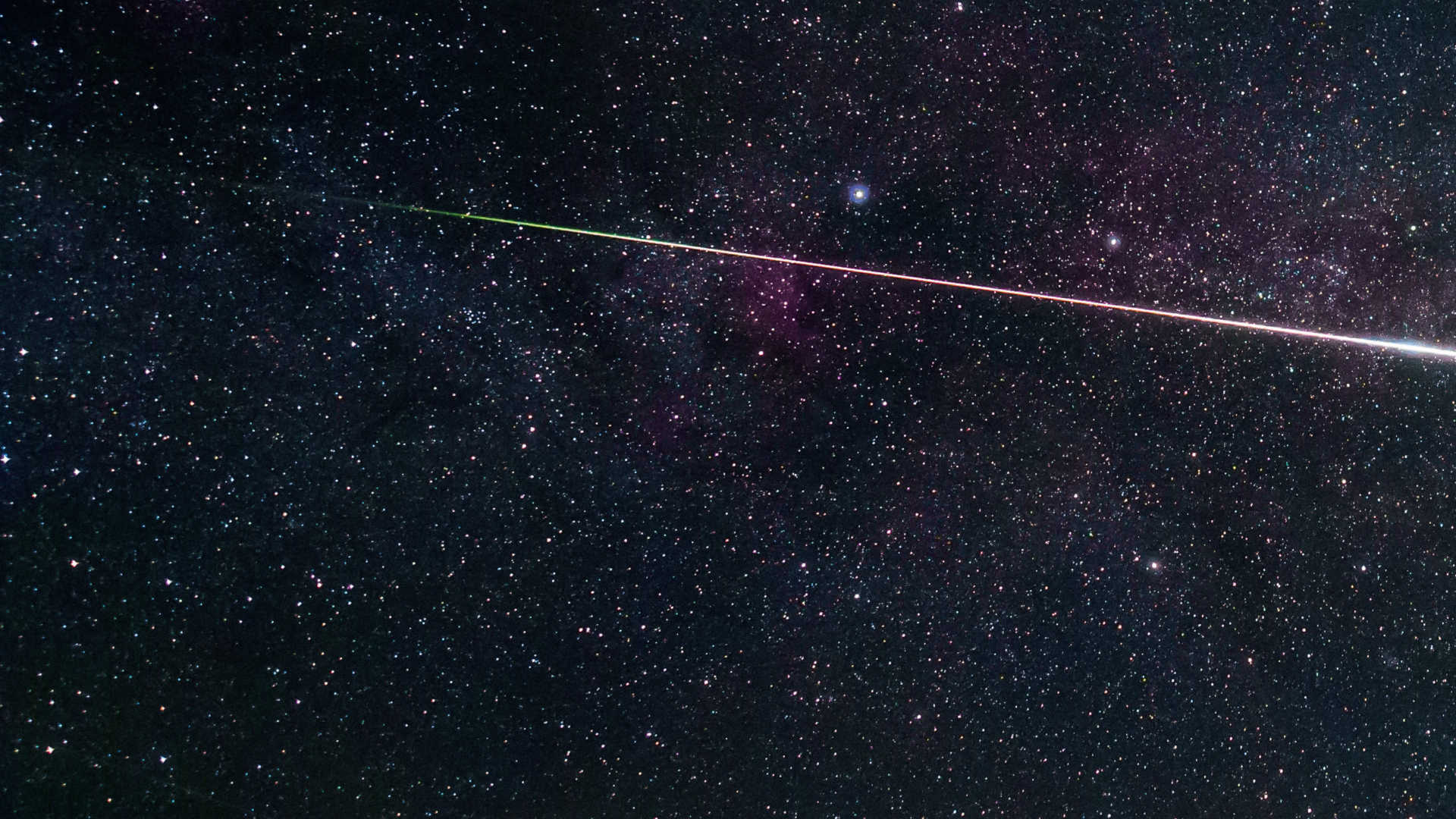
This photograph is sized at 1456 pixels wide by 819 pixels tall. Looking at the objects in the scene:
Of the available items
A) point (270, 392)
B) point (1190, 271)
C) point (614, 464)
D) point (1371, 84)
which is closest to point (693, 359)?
point (614, 464)

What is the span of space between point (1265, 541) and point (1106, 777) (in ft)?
0.53

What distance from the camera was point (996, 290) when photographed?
1.40 feet

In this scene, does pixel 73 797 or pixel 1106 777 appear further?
pixel 1106 777

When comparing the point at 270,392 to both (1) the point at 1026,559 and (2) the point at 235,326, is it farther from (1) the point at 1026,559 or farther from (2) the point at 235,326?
(1) the point at 1026,559

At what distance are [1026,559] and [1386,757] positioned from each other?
282 mm

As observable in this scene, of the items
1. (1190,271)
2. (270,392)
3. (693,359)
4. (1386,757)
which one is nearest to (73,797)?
(270,392)

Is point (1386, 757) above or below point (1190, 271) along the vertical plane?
below

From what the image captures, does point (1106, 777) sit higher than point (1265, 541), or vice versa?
point (1265, 541)

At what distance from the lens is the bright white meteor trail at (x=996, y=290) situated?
366mm

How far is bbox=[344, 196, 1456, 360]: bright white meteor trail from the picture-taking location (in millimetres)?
366

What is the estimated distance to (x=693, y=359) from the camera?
39 cm

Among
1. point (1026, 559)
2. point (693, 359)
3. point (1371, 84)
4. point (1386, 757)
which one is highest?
point (1371, 84)

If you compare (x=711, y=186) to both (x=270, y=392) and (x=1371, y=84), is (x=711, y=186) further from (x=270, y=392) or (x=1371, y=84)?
(x=1371, y=84)

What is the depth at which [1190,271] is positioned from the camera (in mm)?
459
